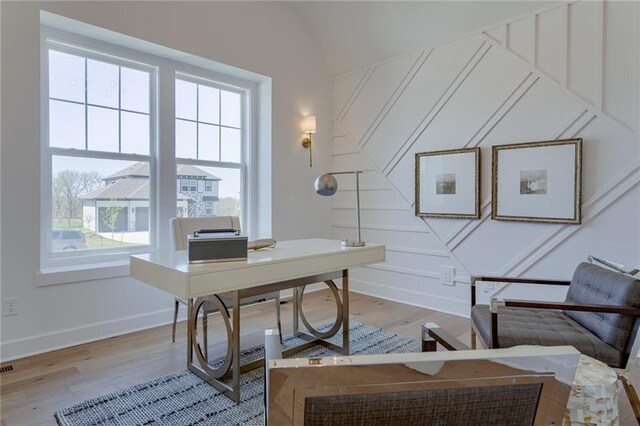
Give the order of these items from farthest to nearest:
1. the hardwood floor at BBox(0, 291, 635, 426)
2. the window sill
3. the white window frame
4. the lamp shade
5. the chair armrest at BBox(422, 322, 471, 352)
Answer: the white window frame < the window sill < the lamp shade < the hardwood floor at BBox(0, 291, 635, 426) < the chair armrest at BBox(422, 322, 471, 352)

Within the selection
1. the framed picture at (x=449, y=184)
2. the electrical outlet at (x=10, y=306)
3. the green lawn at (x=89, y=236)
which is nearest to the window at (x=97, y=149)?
the green lawn at (x=89, y=236)

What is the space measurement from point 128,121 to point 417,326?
10.3ft

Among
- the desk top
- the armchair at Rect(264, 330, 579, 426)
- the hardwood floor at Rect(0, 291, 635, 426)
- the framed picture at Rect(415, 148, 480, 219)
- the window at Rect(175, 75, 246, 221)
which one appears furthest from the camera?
the window at Rect(175, 75, 246, 221)

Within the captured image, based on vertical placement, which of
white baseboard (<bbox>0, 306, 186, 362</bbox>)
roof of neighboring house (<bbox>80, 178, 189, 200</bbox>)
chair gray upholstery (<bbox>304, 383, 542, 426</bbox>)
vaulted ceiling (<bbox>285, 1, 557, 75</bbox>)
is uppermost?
vaulted ceiling (<bbox>285, 1, 557, 75</bbox>)

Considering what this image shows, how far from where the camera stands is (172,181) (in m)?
3.44

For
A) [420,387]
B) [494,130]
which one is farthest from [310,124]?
[420,387]

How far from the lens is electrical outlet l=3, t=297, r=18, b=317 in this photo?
2465mm

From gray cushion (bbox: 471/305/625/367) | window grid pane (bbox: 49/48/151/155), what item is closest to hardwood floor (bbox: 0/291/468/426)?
gray cushion (bbox: 471/305/625/367)

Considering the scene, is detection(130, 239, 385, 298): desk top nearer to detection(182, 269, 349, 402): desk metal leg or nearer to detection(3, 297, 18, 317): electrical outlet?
detection(182, 269, 349, 402): desk metal leg

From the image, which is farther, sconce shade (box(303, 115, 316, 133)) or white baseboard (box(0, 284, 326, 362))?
sconce shade (box(303, 115, 316, 133))

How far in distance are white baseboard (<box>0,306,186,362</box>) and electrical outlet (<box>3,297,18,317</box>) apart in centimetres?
19

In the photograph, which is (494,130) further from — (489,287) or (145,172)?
(145,172)

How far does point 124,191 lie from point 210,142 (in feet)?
3.27

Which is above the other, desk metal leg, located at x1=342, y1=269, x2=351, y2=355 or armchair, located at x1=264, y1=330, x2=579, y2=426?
armchair, located at x1=264, y1=330, x2=579, y2=426
